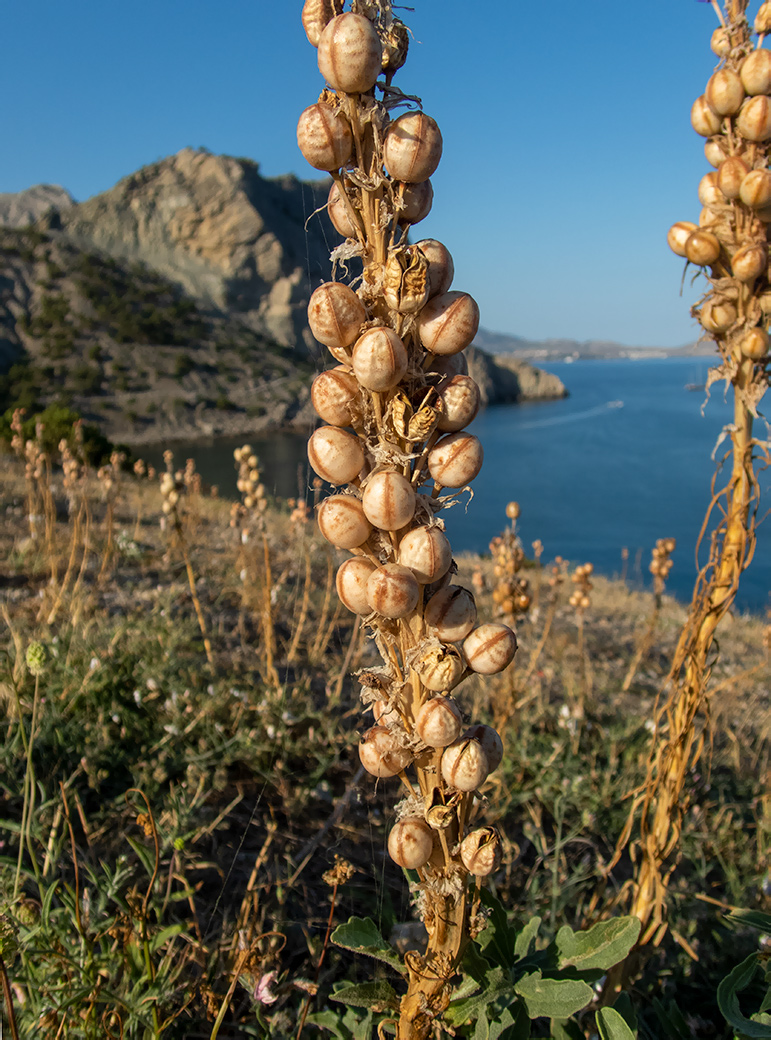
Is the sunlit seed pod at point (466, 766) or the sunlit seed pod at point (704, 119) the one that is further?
the sunlit seed pod at point (704, 119)

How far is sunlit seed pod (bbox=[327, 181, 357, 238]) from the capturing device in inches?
34.7

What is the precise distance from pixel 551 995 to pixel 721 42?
2.18 m

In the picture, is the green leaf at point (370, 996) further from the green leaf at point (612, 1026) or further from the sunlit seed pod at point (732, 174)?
the sunlit seed pod at point (732, 174)

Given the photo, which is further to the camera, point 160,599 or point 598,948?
point 160,599

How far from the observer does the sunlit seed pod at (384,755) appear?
94 centimetres

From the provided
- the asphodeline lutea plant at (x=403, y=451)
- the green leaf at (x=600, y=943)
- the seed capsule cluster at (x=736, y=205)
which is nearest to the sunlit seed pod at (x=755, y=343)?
the seed capsule cluster at (x=736, y=205)

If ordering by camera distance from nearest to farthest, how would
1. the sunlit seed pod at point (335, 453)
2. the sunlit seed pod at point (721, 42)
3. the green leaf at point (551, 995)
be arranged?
the sunlit seed pod at point (335, 453), the green leaf at point (551, 995), the sunlit seed pod at point (721, 42)

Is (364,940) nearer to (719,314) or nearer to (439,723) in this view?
(439,723)

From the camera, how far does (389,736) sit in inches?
37.6

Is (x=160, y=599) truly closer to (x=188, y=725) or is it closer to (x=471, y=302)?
(x=188, y=725)

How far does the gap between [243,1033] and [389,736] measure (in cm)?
129

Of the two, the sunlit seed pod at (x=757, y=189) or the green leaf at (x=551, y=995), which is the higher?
the sunlit seed pod at (x=757, y=189)

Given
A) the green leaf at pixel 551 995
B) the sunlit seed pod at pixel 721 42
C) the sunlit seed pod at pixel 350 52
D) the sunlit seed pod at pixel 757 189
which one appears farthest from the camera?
the sunlit seed pod at pixel 721 42

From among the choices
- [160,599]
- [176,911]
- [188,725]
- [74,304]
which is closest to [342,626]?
[160,599]
